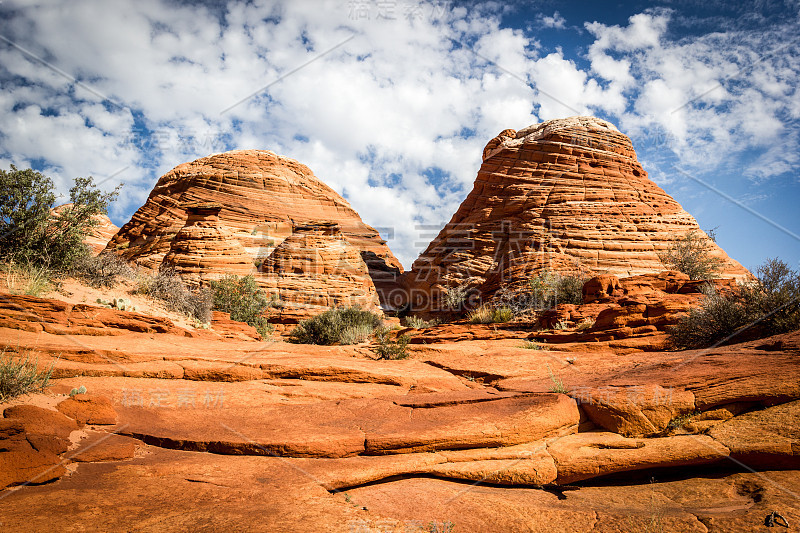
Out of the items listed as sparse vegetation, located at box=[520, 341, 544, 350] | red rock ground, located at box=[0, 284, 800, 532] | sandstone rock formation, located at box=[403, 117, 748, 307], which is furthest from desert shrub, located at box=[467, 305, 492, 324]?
red rock ground, located at box=[0, 284, 800, 532]

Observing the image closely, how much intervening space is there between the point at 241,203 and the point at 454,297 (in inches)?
1048

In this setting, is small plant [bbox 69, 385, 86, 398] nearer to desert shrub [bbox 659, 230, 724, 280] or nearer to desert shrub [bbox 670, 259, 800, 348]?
desert shrub [bbox 670, 259, 800, 348]

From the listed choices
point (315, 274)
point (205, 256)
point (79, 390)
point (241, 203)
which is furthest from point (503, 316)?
point (241, 203)

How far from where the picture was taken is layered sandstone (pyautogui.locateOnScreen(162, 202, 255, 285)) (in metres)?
23.8

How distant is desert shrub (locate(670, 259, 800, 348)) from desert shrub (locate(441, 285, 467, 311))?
1919 cm

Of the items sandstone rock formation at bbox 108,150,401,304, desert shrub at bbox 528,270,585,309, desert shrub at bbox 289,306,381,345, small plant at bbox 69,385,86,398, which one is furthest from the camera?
sandstone rock formation at bbox 108,150,401,304

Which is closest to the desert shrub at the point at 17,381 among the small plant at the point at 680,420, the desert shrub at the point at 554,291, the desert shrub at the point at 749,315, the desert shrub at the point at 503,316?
the small plant at the point at 680,420

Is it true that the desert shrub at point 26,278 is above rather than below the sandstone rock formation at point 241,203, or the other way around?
below

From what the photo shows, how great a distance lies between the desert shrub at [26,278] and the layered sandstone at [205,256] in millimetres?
12814

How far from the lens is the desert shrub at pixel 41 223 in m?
10.5

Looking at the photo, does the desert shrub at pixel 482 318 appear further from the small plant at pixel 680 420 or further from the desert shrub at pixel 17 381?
the desert shrub at pixel 17 381

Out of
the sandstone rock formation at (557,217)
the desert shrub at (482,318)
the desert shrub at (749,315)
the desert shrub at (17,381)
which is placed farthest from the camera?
the sandstone rock formation at (557,217)

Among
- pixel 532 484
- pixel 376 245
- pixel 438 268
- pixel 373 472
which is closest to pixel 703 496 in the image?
pixel 532 484

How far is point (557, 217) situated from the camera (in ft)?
94.5
